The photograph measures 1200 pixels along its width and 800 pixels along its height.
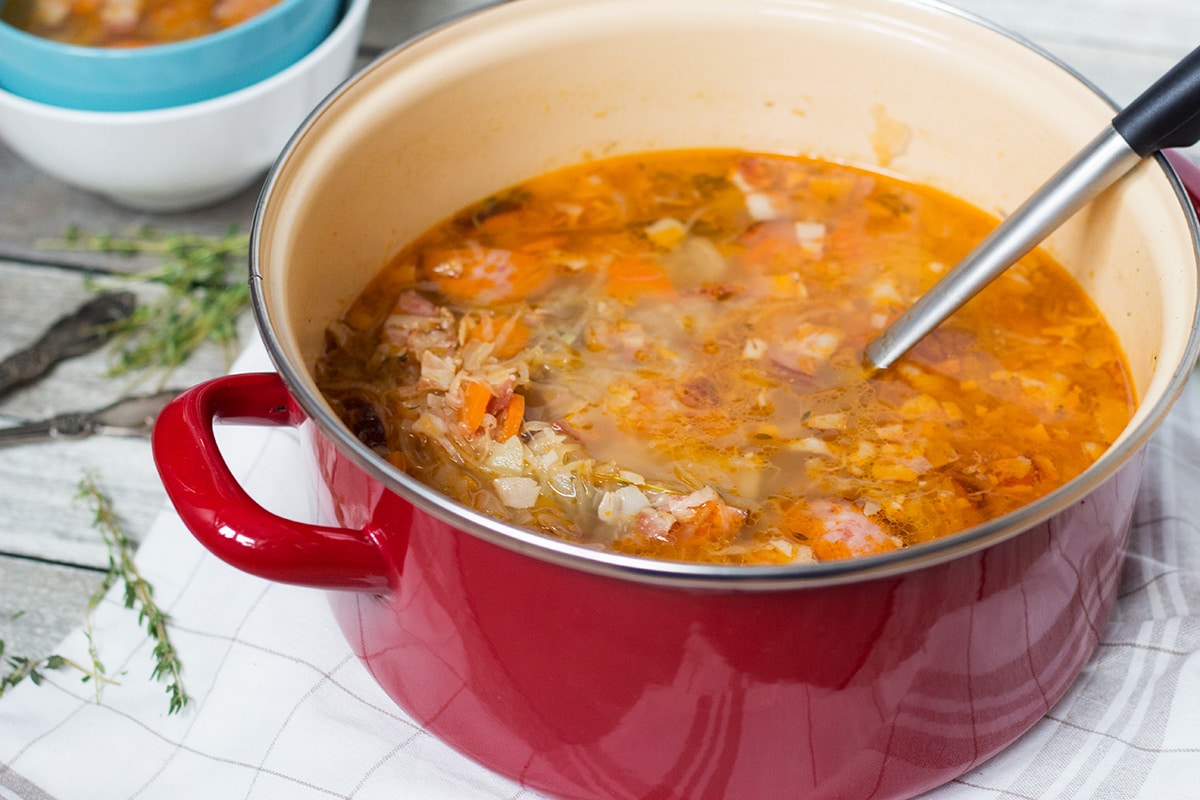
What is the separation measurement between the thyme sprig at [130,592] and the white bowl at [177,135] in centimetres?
69

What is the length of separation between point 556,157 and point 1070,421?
3.34ft

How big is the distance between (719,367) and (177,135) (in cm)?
125

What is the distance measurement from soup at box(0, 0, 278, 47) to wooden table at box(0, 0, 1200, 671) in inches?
14.9

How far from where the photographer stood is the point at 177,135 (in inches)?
93.0

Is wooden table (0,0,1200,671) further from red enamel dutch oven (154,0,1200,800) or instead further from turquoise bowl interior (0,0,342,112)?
red enamel dutch oven (154,0,1200,800)

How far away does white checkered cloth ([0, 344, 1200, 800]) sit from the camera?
1.54 m

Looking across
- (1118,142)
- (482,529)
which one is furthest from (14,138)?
(1118,142)

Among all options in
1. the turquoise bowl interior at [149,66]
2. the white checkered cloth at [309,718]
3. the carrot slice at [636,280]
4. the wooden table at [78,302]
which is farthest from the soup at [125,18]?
the white checkered cloth at [309,718]

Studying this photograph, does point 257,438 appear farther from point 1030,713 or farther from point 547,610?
point 1030,713

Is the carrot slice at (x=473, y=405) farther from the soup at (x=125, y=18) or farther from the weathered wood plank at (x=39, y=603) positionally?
the soup at (x=125, y=18)

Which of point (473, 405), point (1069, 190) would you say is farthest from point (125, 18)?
point (1069, 190)

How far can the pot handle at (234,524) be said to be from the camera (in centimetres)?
132

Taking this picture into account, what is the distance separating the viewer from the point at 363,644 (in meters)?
1.58

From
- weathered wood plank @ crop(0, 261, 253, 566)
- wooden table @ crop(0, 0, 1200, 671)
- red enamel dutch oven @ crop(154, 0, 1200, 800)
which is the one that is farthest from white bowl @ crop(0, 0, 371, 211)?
red enamel dutch oven @ crop(154, 0, 1200, 800)
